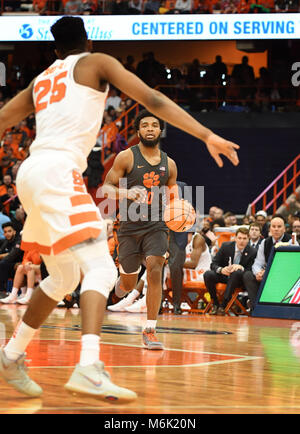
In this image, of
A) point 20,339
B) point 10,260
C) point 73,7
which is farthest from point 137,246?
point 73,7

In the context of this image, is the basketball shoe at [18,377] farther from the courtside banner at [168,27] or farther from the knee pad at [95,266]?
the courtside banner at [168,27]

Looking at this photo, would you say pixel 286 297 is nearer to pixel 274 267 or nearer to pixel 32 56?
pixel 274 267

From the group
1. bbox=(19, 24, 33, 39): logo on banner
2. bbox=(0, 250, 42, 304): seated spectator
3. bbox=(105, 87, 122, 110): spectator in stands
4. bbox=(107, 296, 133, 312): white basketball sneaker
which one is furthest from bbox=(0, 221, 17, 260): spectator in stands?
bbox=(19, 24, 33, 39): logo on banner

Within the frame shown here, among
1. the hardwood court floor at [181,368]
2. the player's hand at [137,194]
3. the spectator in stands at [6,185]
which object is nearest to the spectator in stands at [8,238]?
the spectator in stands at [6,185]

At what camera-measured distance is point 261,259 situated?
1294 cm

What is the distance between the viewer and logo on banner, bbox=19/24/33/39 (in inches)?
1045

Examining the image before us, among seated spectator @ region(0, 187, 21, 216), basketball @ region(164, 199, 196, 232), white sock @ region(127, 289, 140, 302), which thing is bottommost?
white sock @ region(127, 289, 140, 302)

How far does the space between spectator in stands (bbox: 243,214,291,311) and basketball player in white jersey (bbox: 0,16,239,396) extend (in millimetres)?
8533

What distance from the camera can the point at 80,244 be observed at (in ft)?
13.3

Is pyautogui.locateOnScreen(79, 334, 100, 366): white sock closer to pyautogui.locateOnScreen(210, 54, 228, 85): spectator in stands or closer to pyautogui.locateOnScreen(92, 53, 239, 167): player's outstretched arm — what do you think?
pyautogui.locateOnScreen(92, 53, 239, 167): player's outstretched arm

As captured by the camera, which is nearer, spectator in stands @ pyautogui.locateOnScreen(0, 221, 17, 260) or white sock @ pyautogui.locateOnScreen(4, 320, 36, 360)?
white sock @ pyautogui.locateOnScreen(4, 320, 36, 360)

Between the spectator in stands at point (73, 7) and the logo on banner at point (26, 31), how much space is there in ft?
4.41

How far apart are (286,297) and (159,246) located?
4813 mm

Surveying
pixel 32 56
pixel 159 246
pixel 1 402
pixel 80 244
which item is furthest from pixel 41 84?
pixel 32 56
